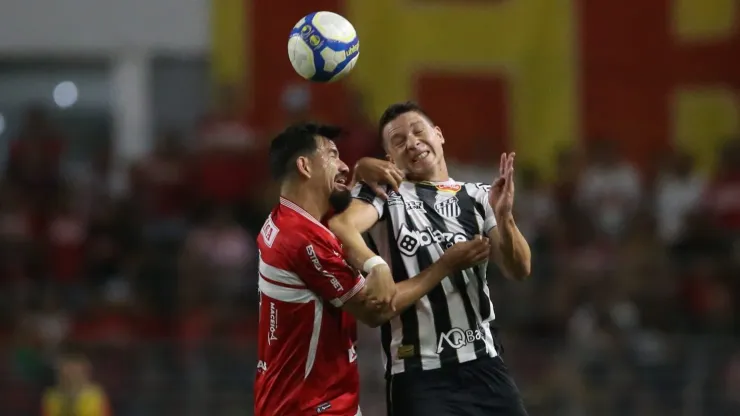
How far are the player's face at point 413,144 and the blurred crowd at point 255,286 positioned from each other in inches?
175

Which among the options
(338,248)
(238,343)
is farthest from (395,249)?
(238,343)

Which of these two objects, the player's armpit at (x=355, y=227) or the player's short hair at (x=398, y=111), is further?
the player's short hair at (x=398, y=111)

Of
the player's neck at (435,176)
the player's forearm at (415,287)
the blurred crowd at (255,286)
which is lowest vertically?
the blurred crowd at (255,286)

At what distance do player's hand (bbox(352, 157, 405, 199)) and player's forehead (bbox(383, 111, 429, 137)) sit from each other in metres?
0.18

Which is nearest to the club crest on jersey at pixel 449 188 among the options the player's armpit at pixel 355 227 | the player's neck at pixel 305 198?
the player's armpit at pixel 355 227

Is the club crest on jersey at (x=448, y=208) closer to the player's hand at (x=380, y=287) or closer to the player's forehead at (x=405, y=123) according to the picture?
the player's forehead at (x=405, y=123)

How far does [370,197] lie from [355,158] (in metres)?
5.32

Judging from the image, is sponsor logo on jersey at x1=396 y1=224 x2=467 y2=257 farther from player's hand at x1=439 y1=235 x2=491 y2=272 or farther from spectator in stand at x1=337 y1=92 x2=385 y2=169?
spectator in stand at x1=337 y1=92 x2=385 y2=169

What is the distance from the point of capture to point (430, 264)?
597 centimetres

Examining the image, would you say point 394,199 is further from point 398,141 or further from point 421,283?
point 421,283

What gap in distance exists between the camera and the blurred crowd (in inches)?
414

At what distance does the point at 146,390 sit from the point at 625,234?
13.7 ft

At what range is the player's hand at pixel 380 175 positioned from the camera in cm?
598

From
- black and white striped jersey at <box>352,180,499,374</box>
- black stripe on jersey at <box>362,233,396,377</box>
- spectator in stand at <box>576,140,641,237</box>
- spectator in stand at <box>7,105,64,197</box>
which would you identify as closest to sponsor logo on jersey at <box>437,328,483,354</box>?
black and white striped jersey at <box>352,180,499,374</box>
